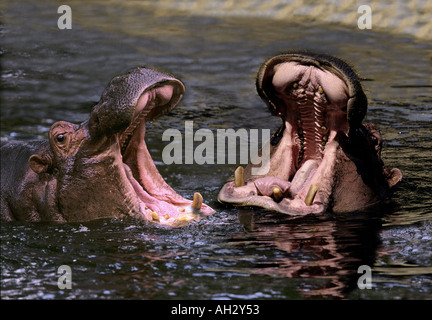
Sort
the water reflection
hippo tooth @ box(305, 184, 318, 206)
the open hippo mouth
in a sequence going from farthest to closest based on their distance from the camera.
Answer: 1. hippo tooth @ box(305, 184, 318, 206)
2. the open hippo mouth
3. the water reflection

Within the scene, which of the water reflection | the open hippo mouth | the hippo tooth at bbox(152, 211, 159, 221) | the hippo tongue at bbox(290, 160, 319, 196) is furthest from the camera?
the hippo tongue at bbox(290, 160, 319, 196)

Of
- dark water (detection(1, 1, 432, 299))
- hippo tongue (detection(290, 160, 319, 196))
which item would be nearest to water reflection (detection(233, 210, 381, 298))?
dark water (detection(1, 1, 432, 299))

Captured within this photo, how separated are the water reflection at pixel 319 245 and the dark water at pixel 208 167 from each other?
0.01 metres

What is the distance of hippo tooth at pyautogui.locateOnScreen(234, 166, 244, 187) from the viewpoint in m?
5.74

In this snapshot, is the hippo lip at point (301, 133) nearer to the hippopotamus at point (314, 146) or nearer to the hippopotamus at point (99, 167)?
the hippopotamus at point (314, 146)

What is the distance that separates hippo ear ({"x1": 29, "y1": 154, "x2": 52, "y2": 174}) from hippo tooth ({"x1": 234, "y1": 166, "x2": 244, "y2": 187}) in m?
1.18

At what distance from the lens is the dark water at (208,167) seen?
4668 mm

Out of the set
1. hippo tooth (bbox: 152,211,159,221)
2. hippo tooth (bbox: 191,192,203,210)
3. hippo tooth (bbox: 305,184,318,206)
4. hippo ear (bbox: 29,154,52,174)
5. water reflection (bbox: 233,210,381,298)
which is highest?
hippo ear (bbox: 29,154,52,174)

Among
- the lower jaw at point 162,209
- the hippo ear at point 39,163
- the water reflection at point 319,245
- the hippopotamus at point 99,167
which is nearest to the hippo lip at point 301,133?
the water reflection at point 319,245

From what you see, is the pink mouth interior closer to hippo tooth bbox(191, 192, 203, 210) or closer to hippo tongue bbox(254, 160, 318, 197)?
hippo tongue bbox(254, 160, 318, 197)

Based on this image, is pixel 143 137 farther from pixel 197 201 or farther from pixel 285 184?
pixel 285 184
